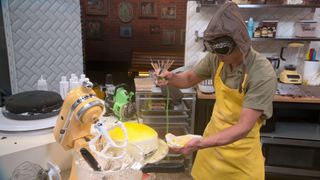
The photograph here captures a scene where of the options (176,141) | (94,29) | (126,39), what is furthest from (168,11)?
(176,141)

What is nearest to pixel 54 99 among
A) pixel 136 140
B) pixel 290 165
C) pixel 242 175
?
pixel 136 140

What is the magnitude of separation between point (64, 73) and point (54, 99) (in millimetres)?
1380

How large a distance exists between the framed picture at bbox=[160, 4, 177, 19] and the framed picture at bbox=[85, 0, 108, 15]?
153 cm

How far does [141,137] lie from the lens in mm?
1010

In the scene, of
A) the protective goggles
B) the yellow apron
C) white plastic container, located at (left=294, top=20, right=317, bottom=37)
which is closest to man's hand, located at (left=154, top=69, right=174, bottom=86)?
the yellow apron

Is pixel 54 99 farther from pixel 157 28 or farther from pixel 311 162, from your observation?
pixel 157 28

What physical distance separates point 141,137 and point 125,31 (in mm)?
6893

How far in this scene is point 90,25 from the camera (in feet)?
24.7

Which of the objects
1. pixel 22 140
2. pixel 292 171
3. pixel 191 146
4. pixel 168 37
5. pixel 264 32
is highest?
pixel 264 32

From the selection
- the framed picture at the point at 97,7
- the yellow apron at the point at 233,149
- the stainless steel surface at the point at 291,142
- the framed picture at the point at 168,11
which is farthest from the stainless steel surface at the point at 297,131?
the framed picture at the point at 97,7

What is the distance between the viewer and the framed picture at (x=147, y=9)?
7273 mm

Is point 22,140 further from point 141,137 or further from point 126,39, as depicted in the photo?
point 126,39

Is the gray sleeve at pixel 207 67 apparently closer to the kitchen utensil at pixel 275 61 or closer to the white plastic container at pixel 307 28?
the kitchen utensil at pixel 275 61

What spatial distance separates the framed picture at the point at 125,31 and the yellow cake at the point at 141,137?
677cm
